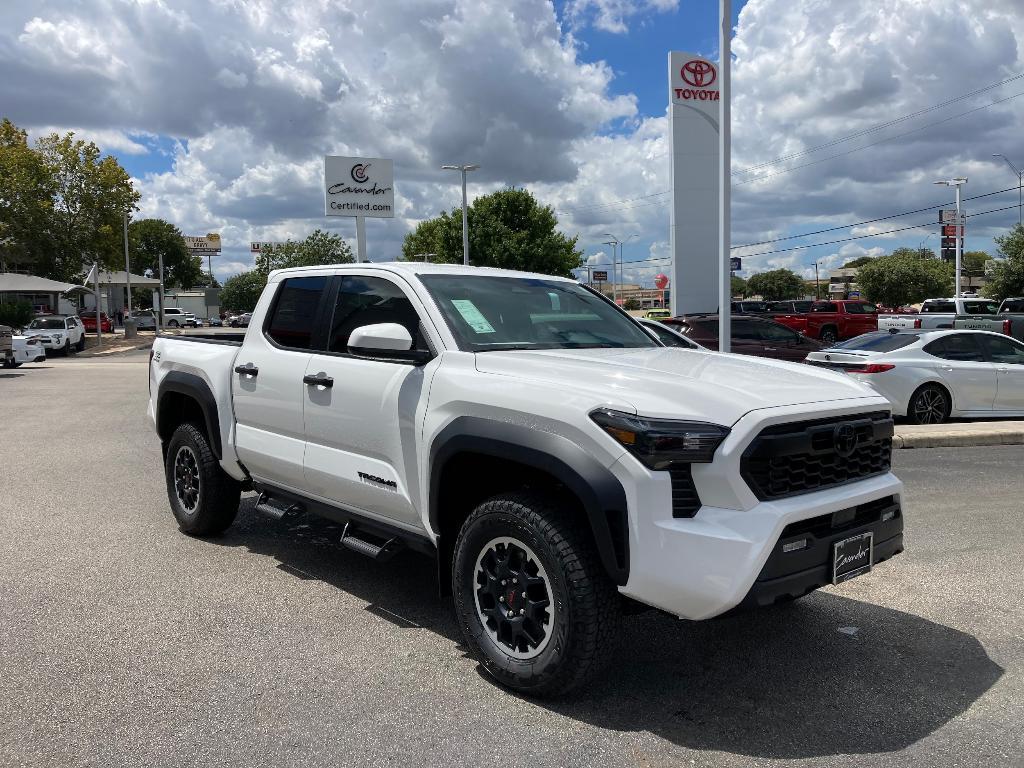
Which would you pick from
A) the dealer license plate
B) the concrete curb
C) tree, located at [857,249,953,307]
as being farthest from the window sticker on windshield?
tree, located at [857,249,953,307]

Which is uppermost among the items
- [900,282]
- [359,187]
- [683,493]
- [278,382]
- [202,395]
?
[359,187]

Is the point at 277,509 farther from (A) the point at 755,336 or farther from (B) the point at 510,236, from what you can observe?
(B) the point at 510,236

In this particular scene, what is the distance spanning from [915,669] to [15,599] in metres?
4.76

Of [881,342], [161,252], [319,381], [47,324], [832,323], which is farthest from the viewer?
[161,252]

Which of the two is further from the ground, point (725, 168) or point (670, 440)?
point (725, 168)

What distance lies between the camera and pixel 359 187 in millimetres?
35156

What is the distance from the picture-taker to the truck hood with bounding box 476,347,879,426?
10.5 feet

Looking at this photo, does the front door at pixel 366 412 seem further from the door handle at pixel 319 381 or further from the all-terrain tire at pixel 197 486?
the all-terrain tire at pixel 197 486

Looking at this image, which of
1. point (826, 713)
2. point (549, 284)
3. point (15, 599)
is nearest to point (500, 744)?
point (826, 713)

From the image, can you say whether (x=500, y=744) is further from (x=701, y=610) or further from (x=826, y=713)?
(x=826, y=713)

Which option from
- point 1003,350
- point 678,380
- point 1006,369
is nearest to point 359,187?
point 1003,350

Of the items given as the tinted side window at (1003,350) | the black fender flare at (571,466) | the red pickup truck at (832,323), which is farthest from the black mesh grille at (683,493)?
the red pickup truck at (832,323)

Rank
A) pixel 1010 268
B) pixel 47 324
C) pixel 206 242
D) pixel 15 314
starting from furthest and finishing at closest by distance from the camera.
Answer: pixel 206 242 < pixel 1010 268 < pixel 15 314 < pixel 47 324

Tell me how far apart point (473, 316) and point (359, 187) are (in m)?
32.5
